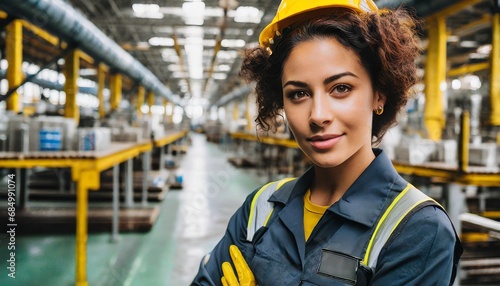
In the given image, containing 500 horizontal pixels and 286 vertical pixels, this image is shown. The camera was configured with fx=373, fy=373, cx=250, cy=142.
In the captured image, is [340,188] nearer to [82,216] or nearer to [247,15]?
[82,216]

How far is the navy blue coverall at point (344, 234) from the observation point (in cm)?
77

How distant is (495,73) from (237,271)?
5.30 meters

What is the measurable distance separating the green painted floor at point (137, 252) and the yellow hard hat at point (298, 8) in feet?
9.61

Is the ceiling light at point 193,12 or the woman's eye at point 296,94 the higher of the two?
the ceiling light at point 193,12

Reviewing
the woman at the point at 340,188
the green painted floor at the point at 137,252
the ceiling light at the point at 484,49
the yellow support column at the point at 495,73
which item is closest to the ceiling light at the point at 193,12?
the green painted floor at the point at 137,252

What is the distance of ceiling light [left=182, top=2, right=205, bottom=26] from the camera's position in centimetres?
887

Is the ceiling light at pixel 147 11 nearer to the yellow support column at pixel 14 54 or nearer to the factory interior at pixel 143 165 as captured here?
the factory interior at pixel 143 165

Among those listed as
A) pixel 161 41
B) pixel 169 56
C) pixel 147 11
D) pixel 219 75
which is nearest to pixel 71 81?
pixel 147 11

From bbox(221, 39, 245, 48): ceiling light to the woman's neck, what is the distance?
457 inches

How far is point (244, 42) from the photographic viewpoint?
12289 mm

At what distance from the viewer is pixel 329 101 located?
0.94 meters

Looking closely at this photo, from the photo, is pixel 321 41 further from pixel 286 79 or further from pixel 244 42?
pixel 244 42

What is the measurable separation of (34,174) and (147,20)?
15.9ft

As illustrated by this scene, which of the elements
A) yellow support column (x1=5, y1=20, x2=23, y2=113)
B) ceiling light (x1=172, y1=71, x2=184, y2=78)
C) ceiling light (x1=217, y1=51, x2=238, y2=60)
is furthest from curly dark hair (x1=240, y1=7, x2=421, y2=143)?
ceiling light (x1=172, y1=71, x2=184, y2=78)
